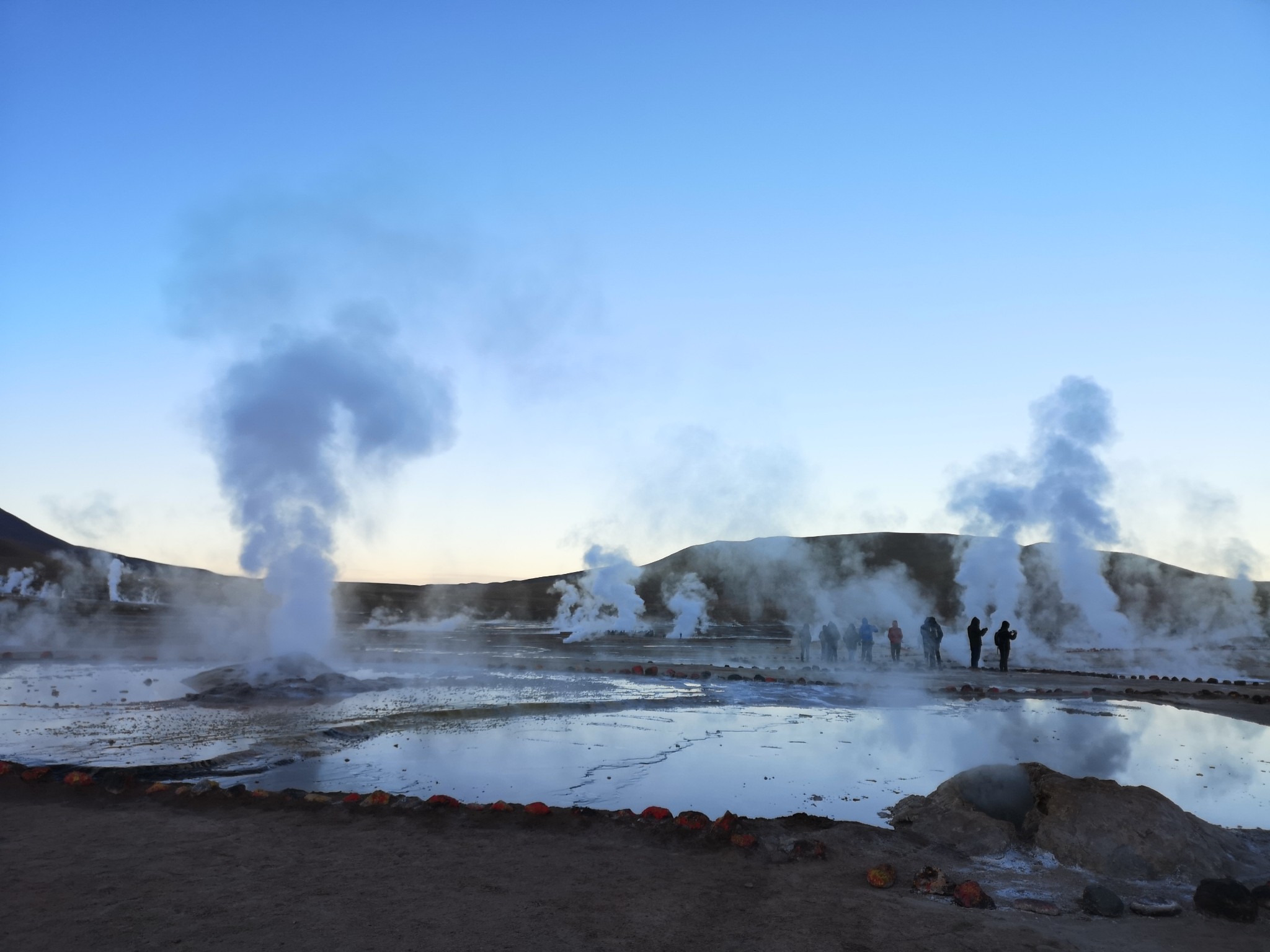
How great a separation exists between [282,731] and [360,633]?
1582 inches

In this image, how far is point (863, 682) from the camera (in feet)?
77.6

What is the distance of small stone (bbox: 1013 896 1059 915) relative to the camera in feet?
19.6

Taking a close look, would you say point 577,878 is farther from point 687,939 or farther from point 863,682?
point 863,682

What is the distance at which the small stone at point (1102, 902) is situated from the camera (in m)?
5.93

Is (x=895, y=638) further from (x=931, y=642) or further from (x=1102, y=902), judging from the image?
(x=1102, y=902)

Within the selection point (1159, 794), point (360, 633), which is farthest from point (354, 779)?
point (360, 633)

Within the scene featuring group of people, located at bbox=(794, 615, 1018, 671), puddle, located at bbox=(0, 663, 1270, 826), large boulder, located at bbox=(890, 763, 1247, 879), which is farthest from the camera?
group of people, located at bbox=(794, 615, 1018, 671)

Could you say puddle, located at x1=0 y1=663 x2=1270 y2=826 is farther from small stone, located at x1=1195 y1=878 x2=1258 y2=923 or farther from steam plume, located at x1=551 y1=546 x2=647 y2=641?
steam plume, located at x1=551 y1=546 x2=647 y2=641

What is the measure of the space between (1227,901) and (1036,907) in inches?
52.8

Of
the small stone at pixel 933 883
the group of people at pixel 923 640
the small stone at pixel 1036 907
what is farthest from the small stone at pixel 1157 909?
the group of people at pixel 923 640

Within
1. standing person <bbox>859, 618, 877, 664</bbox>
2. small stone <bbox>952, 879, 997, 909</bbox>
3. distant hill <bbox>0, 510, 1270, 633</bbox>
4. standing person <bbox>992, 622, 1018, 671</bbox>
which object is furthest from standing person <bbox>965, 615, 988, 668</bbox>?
small stone <bbox>952, 879, 997, 909</bbox>

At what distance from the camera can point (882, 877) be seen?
6543 millimetres

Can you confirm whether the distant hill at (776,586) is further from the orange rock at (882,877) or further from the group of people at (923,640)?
the orange rock at (882,877)

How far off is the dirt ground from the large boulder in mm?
452
